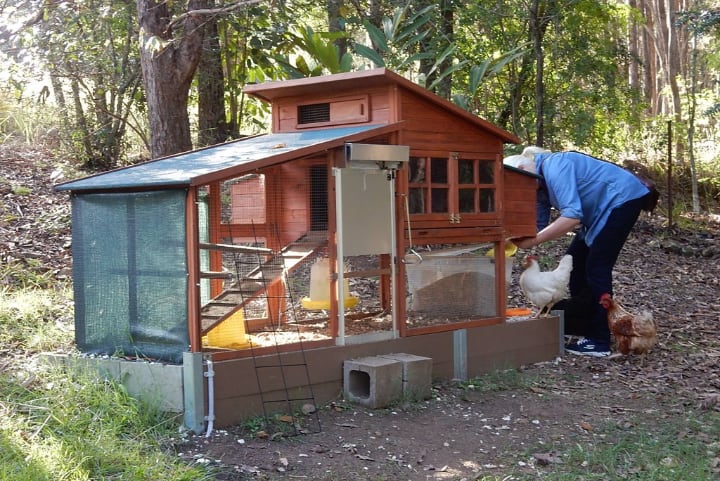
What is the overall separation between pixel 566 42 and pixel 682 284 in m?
3.80

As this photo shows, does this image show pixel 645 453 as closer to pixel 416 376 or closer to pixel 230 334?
pixel 416 376

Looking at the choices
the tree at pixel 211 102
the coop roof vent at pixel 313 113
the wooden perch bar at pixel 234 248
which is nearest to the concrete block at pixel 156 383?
the wooden perch bar at pixel 234 248

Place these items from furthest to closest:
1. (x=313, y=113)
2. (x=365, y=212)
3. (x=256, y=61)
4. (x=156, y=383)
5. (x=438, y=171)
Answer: (x=256, y=61), (x=313, y=113), (x=438, y=171), (x=365, y=212), (x=156, y=383)

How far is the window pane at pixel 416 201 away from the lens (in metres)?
6.13

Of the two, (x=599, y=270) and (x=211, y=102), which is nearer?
(x=599, y=270)

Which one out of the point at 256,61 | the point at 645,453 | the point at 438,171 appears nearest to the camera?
the point at 645,453

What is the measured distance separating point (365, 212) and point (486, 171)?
52.0 inches

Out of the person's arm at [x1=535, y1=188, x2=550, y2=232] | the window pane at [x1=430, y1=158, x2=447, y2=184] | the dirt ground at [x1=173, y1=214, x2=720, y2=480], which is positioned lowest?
the dirt ground at [x1=173, y1=214, x2=720, y2=480]

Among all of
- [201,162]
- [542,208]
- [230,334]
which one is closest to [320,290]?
[230,334]

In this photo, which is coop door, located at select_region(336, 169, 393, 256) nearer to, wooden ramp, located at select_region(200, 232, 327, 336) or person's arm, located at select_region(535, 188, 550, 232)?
wooden ramp, located at select_region(200, 232, 327, 336)

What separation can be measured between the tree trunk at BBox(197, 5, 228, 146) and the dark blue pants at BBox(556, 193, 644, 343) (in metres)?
5.03

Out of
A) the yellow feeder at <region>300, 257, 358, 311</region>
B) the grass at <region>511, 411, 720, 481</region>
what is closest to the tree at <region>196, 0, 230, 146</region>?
the yellow feeder at <region>300, 257, 358, 311</region>

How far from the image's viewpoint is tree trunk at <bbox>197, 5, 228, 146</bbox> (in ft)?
34.4

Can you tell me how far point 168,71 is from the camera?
824cm
